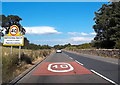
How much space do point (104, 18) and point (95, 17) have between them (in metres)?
8.29

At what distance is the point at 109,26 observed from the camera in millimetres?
46031

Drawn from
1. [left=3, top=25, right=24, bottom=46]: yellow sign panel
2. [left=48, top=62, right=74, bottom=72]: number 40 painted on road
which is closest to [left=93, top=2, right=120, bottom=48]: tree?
[left=48, top=62, right=74, bottom=72]: number 40 painted on road

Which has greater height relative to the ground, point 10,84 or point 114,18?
point 114,18

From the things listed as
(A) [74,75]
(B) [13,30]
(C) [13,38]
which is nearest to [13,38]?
(C) [13,38]

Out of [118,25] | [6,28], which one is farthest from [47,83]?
[6,28]

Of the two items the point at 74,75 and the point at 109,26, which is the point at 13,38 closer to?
the point at 74,75

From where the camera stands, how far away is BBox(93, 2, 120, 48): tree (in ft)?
141

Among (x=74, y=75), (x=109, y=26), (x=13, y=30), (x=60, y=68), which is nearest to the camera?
(x=74, y=75)

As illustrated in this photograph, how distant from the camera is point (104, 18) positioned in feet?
159

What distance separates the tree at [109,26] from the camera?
141 ft

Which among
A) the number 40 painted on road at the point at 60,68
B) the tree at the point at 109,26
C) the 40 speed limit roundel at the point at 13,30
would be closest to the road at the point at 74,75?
the number 40 painted on road at the point at 60,68

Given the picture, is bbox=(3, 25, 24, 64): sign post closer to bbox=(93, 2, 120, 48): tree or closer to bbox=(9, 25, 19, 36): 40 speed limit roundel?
bbox=(9, 25, 19, 36): 40 speed limit roundel

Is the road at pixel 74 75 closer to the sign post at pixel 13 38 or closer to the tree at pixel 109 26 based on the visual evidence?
the sign post at pixel 13 38

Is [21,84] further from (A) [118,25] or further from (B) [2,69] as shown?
(A) [118,25]
